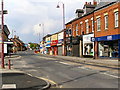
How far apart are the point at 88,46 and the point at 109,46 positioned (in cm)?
675

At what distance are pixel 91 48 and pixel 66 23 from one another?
15.2 m

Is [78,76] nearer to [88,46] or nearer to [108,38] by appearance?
[108,38]

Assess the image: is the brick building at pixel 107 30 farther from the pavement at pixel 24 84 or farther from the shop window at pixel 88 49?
the pavement at pixel 24 84

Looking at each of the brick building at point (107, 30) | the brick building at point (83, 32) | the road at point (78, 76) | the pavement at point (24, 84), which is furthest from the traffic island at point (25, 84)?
the brick building at point (83, 32)

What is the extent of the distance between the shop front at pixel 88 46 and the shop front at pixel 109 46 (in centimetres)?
243

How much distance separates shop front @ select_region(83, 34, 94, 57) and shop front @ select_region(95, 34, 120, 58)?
95.8 inches

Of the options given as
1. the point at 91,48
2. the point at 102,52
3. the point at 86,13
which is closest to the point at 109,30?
the point at 102,52

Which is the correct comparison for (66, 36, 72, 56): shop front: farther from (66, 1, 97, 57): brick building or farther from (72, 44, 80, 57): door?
(72, 44, 80, 57): door

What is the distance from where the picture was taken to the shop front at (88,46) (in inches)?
1269

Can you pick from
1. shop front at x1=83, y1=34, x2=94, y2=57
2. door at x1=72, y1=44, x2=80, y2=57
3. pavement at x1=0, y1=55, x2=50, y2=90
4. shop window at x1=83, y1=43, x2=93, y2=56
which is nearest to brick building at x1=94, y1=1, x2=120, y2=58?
shop front at x1=83, y1=34, x2=94, y2=57

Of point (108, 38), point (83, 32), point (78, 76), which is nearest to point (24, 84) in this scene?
point (78, 76)

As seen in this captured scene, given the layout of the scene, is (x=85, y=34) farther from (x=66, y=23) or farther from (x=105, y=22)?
(x=66, y=23)

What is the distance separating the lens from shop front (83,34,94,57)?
32.2m

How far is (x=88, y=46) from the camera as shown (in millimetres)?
33750
